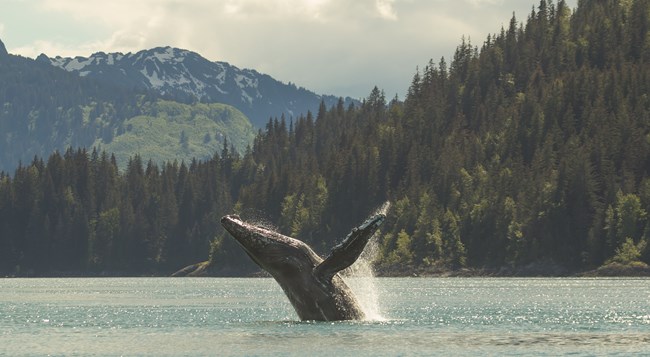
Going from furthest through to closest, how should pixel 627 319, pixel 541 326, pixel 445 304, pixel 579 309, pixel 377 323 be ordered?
pixel 445 304 → pixel 579 309 → pixel 627 319 → pixel 541 326 → pixel 377 323

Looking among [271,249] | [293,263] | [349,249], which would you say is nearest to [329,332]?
[293,263]

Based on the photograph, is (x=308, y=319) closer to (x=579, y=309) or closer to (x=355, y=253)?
(x=355, y=253)

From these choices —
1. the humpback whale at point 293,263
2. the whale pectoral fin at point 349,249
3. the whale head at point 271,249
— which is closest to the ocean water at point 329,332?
the humpback whale at point 293,263

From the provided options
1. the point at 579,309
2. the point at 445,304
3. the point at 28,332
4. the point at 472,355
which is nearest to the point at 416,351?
the point at 472,355

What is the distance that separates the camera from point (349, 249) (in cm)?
5188

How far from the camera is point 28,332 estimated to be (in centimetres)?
6550

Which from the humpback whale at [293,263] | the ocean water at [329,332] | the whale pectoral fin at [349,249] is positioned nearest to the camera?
the whale pectoral fin at [349,249]

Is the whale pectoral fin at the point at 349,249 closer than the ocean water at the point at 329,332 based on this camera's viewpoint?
Yes

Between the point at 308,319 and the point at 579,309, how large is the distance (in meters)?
34.3

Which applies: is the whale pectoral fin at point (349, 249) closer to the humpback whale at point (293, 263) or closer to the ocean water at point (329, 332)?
the humpback whale at point (293, 263)

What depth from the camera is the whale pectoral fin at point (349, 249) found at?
50.8 m

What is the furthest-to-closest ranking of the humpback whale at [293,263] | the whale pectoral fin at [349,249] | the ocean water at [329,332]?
the humpback whale at [293,263], the ocean water at [329,332], the whale pectoral fin at [349,249]

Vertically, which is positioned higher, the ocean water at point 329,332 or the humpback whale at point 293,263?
the humpback whale at point 293,263

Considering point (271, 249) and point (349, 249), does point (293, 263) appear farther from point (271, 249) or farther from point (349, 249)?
point (349, 249)
